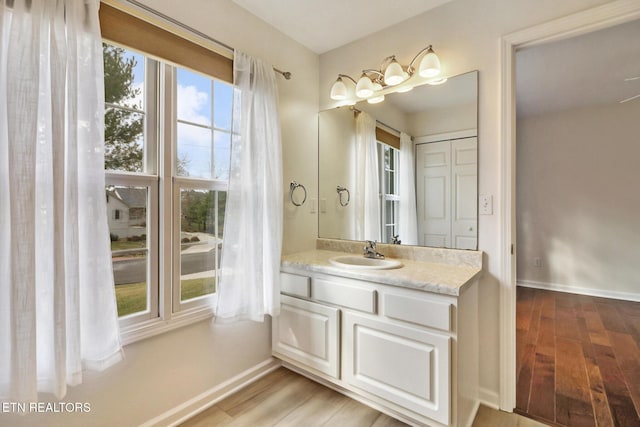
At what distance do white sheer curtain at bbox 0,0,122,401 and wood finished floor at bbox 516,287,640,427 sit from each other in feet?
7.67

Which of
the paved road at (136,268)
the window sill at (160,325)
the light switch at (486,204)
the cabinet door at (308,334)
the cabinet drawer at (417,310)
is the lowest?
the cabinet door at (308,334)

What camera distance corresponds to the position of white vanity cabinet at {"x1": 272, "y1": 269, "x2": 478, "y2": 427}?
4.72ft

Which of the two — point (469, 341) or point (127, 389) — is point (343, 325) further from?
point (127, 389)

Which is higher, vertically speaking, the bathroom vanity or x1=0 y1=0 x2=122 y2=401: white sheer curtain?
x1=0 y1=0 x2=122 y2=401: white sheer curtain

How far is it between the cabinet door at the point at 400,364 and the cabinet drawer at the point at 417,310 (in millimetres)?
52

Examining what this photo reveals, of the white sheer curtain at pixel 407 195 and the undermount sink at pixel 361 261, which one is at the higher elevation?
the white sheer curtain at pixel 407 195

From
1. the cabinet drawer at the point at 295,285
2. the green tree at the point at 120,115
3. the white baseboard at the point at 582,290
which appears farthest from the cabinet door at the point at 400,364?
the white baseboard at the point at 582,290

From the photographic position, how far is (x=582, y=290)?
404cm

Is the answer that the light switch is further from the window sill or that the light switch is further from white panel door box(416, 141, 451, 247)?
the window sill

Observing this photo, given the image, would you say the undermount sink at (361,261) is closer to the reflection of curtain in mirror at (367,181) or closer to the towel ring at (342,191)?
the reflection of curtain in mirror at (367,181)

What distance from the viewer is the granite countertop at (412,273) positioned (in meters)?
1.47

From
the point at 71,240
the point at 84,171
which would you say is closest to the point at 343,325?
the point at 71,240

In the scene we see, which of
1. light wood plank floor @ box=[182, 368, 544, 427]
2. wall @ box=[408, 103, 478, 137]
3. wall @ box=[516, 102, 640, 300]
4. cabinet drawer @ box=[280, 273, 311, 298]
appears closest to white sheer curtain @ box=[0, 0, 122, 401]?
light wood plank floor @ box=[182, 368, 544, 427]

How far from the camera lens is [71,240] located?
1.18 metres
